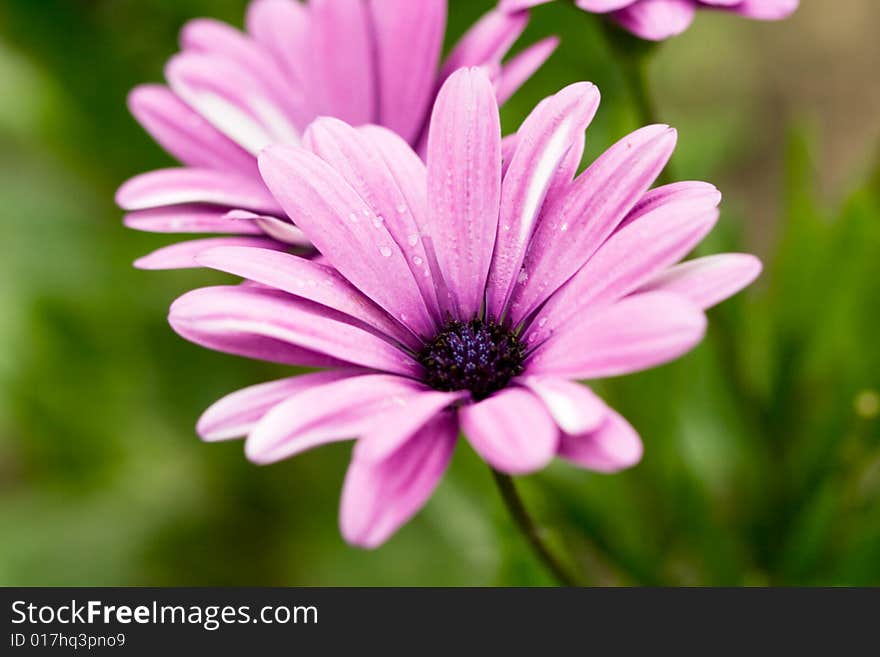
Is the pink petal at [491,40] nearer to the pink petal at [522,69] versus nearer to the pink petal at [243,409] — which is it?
the pink petal at [522,69]

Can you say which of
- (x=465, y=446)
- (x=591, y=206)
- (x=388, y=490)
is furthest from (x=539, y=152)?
(x=465, y=446)

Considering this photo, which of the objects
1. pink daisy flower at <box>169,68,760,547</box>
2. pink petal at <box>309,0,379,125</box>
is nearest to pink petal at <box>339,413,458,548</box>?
pink daisy flower at <box>169,68,760,547</box>

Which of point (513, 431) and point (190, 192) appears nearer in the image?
point (513, 431)

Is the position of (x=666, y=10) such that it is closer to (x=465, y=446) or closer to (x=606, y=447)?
(x=606, y=447)

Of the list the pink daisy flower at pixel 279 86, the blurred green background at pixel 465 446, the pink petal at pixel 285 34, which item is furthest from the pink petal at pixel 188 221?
the blurred green background at pixel 465 446

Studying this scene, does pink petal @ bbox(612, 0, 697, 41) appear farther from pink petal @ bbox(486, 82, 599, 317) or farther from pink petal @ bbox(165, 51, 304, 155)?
pink petal @ bbox(165, 51, 304, 155)

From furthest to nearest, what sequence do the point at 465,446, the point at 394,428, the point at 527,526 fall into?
the point at 465,446, the point at 527,526, the point at 394,428
